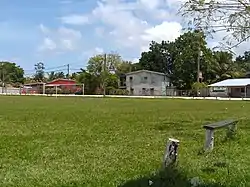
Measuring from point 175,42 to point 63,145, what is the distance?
98033mm

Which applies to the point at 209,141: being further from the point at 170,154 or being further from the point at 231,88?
the point at 231,88

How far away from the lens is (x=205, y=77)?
98.6 metres

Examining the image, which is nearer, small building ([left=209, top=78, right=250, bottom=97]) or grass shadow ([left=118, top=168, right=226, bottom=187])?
grass shadow ([left=118, top=168, right=226, bottom=187])

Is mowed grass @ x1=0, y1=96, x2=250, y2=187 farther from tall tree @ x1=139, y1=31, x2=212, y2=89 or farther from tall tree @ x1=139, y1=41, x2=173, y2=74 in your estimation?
tall tree @ x1=139, y1=41, x2=173, y2=74

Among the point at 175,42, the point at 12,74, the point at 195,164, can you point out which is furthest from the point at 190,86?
the point at 195,164

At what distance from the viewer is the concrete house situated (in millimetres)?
104188

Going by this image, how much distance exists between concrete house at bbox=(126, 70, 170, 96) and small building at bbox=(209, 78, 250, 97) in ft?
50.1

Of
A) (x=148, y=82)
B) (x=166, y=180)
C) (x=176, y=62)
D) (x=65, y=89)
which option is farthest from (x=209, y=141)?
(x=65, y=89)

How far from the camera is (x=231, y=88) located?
Answer: 89250 mm

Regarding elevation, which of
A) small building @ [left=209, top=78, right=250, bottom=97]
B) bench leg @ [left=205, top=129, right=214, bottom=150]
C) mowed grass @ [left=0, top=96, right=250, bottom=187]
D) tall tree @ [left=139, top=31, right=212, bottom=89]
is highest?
tall tree @ [left=139, top=31, right=212, bottom=89]

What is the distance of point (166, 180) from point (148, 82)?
9798cm

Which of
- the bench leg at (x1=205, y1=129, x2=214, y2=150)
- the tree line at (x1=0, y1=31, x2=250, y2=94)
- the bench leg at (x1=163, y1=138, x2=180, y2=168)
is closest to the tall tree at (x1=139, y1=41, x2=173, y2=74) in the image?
the tree line at (x1=0, y1=31, x2=250, y2=94)

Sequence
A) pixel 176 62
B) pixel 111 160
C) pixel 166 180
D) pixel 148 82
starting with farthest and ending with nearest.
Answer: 1. pixel 148 82
2. pixel 176 62
3. pixel 111 160
4. pixel 166 180

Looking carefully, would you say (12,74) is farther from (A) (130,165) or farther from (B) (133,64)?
(A) (130,165)
